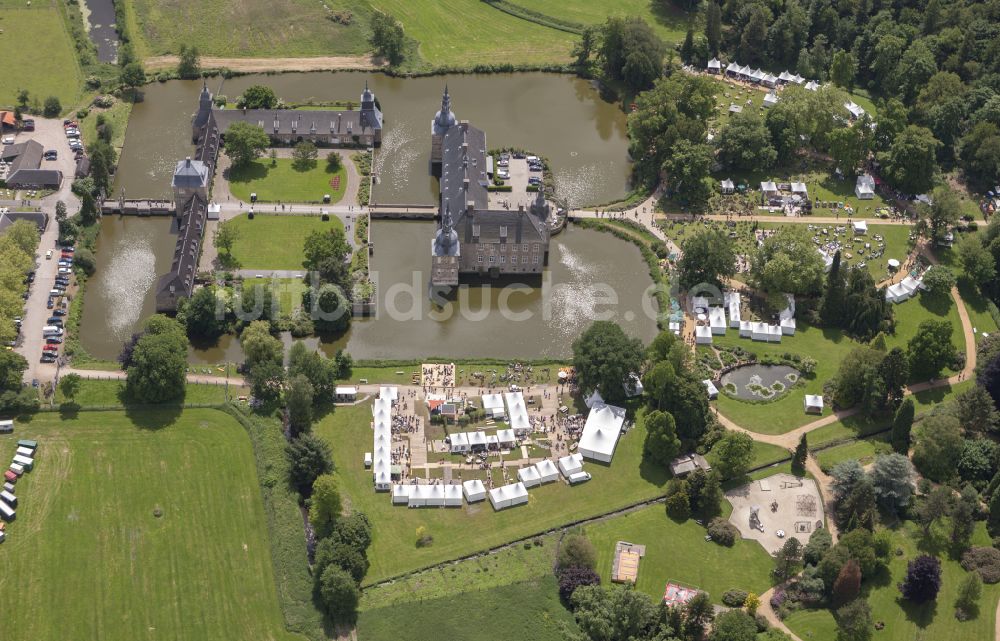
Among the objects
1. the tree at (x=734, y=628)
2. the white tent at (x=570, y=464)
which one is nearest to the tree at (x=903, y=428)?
the tree at (x=734, y=628)

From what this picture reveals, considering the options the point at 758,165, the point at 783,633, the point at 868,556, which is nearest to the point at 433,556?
the point at 783,633

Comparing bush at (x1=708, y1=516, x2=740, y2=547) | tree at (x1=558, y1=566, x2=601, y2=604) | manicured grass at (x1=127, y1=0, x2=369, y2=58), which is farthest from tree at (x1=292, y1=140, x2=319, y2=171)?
bush at (x1=708, y1=516, x2=740, y2=547)

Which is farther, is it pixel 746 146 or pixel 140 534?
pixel 746 146

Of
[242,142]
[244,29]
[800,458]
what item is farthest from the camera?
[244,29]

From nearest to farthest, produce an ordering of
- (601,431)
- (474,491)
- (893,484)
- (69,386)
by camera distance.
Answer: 1. (893,484)
2. (474,491)
3. (601,431)
4. (69,386)

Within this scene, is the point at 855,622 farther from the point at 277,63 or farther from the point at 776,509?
the point at 277,63

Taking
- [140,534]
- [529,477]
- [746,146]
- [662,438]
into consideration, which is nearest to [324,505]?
[140,534]
